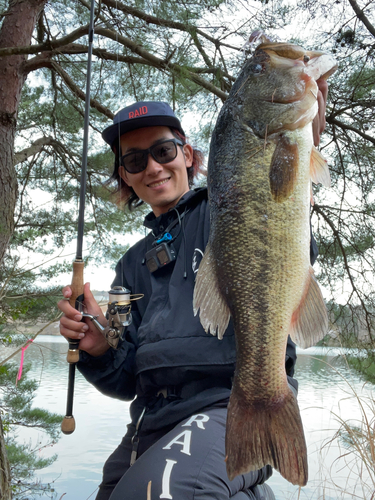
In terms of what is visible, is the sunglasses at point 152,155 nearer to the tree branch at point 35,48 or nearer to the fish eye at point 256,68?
the fish eye at point 256,68

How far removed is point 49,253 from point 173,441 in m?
4.79

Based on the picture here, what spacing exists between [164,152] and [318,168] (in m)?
0.88

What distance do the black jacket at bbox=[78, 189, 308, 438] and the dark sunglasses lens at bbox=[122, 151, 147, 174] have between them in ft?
0.80

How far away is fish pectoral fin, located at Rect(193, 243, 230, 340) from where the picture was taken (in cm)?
125

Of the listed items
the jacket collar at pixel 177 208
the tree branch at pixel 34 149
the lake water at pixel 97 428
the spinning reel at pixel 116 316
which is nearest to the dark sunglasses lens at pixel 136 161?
the jacket collar at pixel 177 208

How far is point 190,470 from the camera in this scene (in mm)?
1225

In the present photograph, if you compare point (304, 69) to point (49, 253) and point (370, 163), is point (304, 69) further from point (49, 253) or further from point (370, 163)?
point (49, 253)

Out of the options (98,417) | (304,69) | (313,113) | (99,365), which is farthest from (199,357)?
(98,417)

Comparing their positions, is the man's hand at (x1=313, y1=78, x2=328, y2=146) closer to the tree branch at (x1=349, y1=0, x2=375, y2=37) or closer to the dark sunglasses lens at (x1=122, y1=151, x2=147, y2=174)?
the dark sunglasses lens at (x1=122, y1=151, x2=147, y2=174)

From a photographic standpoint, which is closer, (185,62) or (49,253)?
(185,62)

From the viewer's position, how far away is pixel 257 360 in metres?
1.16

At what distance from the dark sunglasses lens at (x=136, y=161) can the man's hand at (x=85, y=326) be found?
579mm

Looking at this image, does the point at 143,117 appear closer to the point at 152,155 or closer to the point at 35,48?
the point at 152,155

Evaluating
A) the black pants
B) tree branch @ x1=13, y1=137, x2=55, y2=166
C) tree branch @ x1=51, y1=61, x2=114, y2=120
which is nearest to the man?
the black pants
